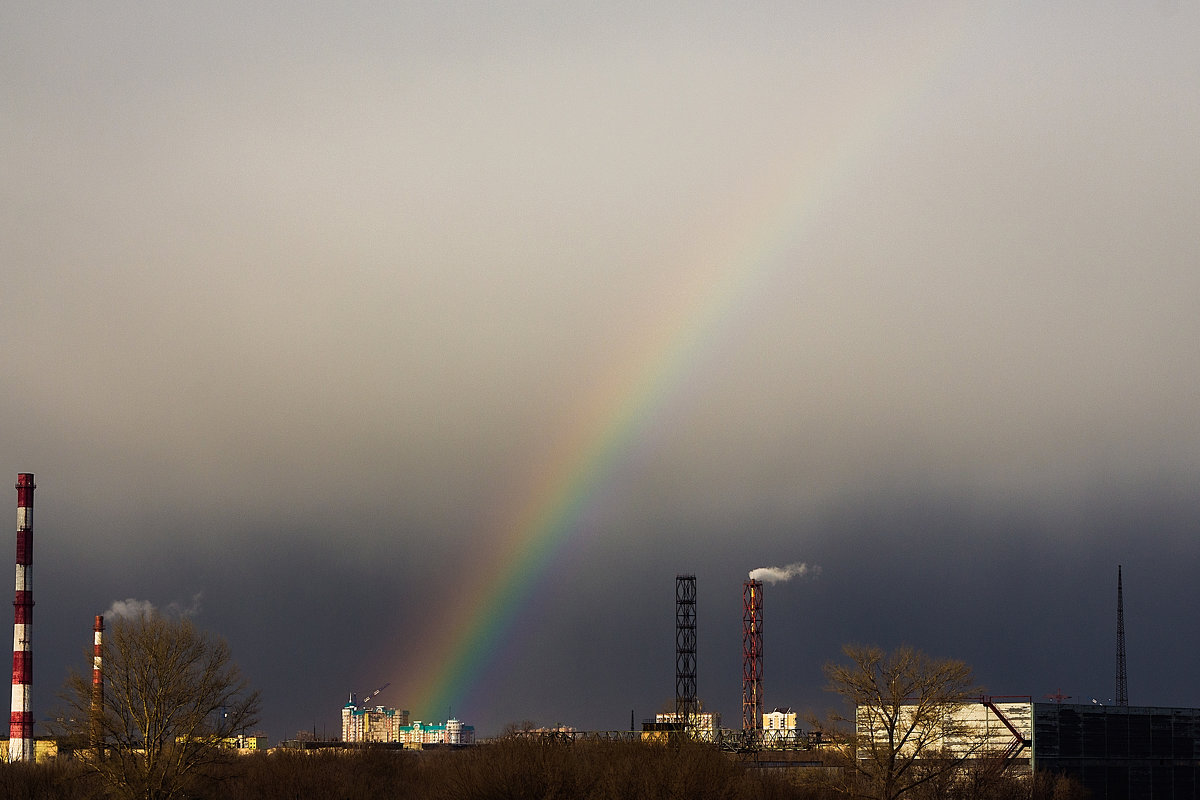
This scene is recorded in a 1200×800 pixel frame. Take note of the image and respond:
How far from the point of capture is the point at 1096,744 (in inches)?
3519

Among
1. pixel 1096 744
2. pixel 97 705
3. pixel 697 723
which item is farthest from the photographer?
pixel 697 723

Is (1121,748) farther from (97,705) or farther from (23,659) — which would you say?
(23,659)

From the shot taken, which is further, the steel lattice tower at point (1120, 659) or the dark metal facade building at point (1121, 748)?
A: the steel lattice tower at point (1120, 659)

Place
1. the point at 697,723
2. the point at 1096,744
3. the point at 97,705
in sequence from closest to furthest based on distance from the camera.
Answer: the point at 97,705 → the point at 1096,744 → the point at 697,723

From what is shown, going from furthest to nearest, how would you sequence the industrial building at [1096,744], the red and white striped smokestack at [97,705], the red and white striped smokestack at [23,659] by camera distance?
the red and white striped smokestack at [23,659] → the industrial building at [1096,744] → the red and white striped smokestack at [97,705]

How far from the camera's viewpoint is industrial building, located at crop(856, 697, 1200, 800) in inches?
3450

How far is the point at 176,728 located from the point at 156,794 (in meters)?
3.42

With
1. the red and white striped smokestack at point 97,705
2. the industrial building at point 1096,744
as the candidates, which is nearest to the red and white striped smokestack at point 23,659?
the red and white striped smokestack at point 97,705

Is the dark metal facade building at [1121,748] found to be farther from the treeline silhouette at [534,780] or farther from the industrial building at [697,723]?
the industrial building at [697,723]

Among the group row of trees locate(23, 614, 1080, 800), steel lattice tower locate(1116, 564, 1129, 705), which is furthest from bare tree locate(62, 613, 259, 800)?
steel lattice tower locate(1116, 564, 1129, 705)

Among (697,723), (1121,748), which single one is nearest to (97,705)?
(697,723)

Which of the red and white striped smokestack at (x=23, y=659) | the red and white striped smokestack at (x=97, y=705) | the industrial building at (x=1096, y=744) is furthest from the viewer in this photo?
the red and white striped smokestack at (x=23, y=659)

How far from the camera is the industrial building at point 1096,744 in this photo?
87.6m

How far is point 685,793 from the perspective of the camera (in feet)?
241
